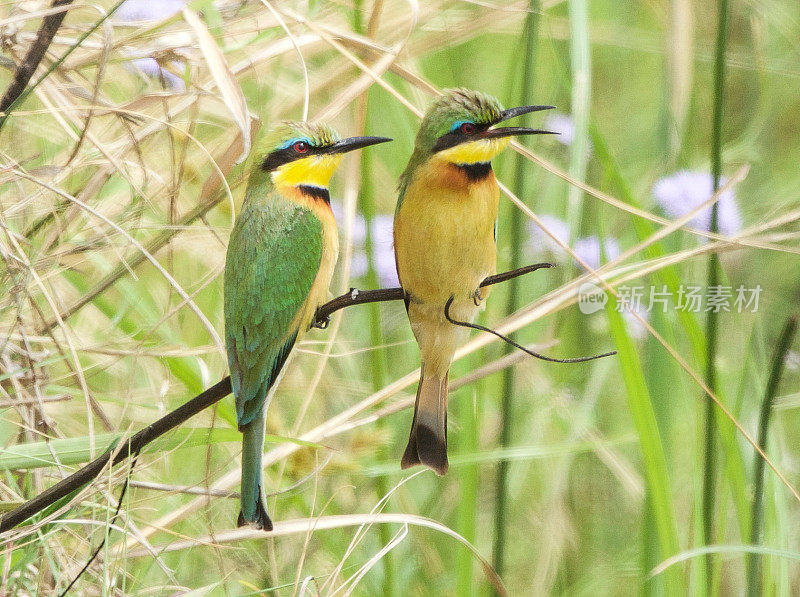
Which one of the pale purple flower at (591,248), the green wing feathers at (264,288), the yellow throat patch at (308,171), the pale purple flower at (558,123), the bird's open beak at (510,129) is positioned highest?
the pale purple flower at (558,123)

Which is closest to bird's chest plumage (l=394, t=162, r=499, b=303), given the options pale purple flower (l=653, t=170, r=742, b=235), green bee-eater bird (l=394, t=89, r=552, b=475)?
green bee-eater bird (l=394, t=89, r=552, b=475)

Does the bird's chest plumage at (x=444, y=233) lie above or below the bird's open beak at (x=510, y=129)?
below

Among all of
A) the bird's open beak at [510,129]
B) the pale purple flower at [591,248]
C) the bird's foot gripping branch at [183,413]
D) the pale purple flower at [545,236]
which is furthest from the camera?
the pale purple flower at [545,236]

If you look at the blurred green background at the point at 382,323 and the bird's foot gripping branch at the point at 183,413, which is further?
the blurred green background at the point at 382,323

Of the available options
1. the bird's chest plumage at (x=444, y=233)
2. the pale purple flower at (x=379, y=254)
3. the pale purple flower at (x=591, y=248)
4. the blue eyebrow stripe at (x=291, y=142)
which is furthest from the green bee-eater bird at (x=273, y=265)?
the pale purple flower at (x=591, y=248)

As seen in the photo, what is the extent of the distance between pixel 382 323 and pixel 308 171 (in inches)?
46.3

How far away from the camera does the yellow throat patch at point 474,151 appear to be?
1062 mm

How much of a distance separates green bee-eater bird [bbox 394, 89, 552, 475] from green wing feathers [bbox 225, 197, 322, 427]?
0.43 feet

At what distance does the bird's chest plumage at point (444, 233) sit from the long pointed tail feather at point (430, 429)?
4.9 inches

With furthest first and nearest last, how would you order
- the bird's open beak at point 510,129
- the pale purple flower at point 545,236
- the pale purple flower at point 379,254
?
1. the pale purple flower at point 545,236
2. the pale purple flower at point 379,254
3. the bird's open beak at point 510,129

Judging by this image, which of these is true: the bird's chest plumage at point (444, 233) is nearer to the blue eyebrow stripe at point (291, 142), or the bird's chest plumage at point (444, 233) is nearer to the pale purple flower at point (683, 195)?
the blue eyebrow stripe at point (291, 142)

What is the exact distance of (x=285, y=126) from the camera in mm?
1174

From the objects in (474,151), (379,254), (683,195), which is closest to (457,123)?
(474,151)

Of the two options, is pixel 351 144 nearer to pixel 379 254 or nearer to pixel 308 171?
pixel 308 171
